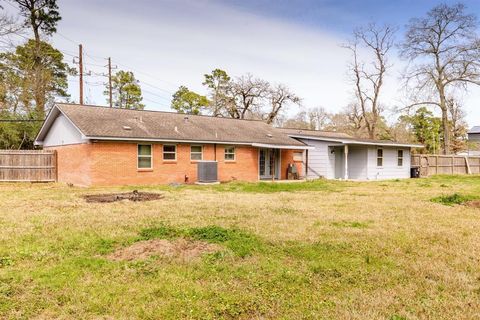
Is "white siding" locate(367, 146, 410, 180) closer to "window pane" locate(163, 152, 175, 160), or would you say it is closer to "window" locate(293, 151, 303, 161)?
"window" locate(293, 151, 303, 161)

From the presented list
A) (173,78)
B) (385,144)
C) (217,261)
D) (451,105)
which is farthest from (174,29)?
(451,105)

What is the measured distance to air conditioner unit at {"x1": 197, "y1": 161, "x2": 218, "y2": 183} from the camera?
18.9m

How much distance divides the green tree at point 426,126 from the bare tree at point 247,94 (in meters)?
21.0

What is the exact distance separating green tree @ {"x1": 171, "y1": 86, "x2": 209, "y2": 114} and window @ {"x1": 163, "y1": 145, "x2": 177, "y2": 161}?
25037 millimetres

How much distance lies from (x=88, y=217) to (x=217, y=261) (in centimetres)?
459

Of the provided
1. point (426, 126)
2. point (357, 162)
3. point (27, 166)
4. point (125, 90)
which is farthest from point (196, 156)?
point (426, 126)

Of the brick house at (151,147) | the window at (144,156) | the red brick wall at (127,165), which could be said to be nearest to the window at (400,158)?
the brick house at (151,147)

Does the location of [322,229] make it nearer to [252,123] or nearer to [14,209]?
[14,209]

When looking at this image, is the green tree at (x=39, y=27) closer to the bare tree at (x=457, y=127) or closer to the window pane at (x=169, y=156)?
the window pane at (x=169, y=156)

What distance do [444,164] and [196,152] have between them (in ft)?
70.4

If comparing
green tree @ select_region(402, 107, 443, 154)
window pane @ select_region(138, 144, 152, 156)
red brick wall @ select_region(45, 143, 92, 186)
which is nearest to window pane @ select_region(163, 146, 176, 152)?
window pane @ select_region(138, 144, 152, 156)

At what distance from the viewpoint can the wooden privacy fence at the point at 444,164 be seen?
28109 mm

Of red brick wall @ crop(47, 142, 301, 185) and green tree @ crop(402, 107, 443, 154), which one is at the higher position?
green tree @ crop(402, 107, 443, 154)

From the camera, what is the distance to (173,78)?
43719 millimetres
